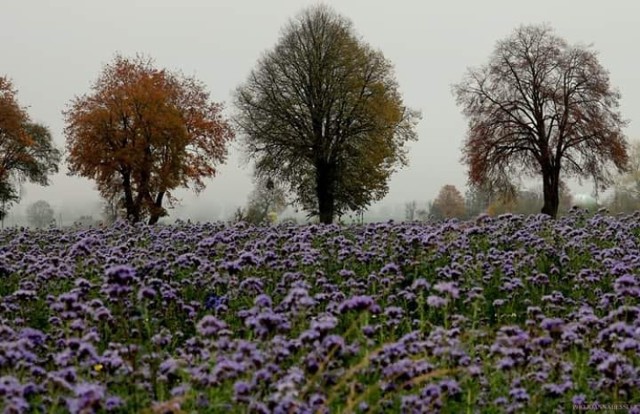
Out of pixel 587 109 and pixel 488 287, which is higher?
pixel 587 109

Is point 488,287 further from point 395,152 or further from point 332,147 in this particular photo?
point 395,152

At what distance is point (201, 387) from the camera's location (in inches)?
202

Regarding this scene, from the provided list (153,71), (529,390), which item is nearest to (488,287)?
(529,390)

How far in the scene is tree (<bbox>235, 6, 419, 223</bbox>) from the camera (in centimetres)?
4219

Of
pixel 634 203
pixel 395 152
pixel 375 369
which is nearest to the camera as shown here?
pixel 375 369

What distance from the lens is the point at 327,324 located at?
4727 mm

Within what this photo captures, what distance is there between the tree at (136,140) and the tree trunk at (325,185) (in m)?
8.65

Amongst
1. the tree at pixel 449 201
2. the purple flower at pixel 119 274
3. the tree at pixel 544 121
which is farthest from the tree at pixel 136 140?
the tree at pixel 449 201

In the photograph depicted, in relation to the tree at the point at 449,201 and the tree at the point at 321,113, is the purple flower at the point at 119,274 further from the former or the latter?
the tree at the point at 449,201

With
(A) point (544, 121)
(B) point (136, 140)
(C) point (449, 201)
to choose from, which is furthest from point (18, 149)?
(C) point (449, 201)

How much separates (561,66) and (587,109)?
330 centimetres

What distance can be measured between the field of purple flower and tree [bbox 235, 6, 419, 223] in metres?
26.8

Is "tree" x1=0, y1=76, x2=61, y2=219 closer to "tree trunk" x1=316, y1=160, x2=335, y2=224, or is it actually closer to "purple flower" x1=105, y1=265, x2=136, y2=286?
"tree trunk" x1=316, y1=160, x2=335, y2=224

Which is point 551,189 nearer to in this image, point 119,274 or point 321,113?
point 321,113
